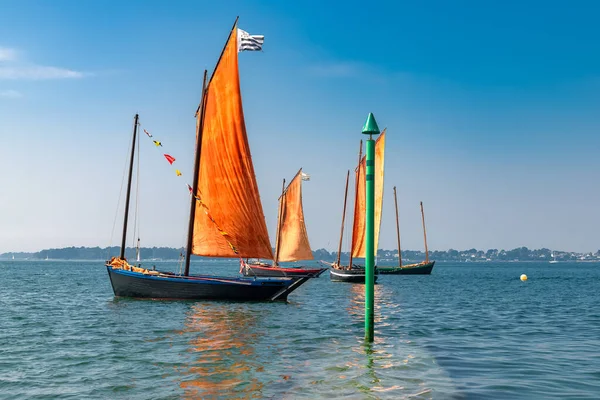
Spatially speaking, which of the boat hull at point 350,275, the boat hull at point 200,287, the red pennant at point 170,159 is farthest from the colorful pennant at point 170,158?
the boat hull at point 350,275

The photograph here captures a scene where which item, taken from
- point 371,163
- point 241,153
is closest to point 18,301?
point 241,153

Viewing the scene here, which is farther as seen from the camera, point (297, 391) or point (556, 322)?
point (556, 322)

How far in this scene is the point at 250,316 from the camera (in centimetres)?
2962

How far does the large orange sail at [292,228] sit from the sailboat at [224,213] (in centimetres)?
4172

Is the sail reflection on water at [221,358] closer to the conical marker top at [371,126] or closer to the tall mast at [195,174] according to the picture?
the conical marker top at [371,126]

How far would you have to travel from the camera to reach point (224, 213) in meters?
36.4

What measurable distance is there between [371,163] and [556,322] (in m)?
18.2

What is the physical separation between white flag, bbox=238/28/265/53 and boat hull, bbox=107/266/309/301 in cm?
1483

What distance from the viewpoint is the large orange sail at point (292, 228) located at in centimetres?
7994

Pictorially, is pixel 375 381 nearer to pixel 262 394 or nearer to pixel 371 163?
pixel 262 394

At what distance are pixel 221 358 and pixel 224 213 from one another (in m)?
19.7

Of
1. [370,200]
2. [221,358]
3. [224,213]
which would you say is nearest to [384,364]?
[370,200]

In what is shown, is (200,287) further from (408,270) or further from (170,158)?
(408,270)

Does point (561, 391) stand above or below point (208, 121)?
below
